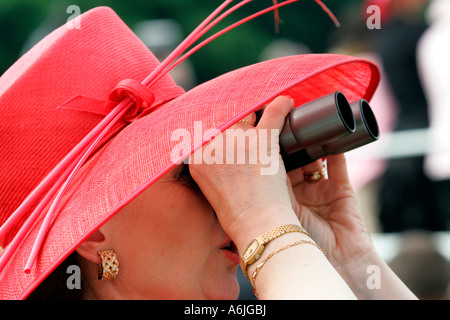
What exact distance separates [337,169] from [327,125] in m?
0.46

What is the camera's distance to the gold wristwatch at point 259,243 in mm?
1089

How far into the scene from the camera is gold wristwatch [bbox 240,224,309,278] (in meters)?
1.09

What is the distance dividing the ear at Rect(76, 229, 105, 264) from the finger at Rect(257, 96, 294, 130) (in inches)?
16.5

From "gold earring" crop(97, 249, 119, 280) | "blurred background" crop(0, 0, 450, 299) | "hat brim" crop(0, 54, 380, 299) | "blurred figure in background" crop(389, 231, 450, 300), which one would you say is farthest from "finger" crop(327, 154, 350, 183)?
"blurred figure in background" crop(389, 231, 450, 300)

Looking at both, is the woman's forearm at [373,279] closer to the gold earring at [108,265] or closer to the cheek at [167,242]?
the cheek at [167,242]

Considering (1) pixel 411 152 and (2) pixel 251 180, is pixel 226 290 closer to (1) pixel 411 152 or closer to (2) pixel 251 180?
(2) pixel 251 180

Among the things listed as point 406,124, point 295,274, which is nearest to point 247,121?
point 295,274

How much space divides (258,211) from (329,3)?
3777 mm

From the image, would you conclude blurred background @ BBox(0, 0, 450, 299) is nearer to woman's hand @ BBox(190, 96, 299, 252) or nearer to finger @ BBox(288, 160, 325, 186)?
finger @ BBox(288, 160, 325, 186)

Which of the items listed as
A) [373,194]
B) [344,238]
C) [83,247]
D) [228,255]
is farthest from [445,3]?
[83,247]

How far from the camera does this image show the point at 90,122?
4.11 ft

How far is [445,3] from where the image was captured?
3.09m

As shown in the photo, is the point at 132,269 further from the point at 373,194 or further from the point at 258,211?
the point at 373,194

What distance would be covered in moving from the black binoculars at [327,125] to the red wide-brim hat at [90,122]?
0.22ft
